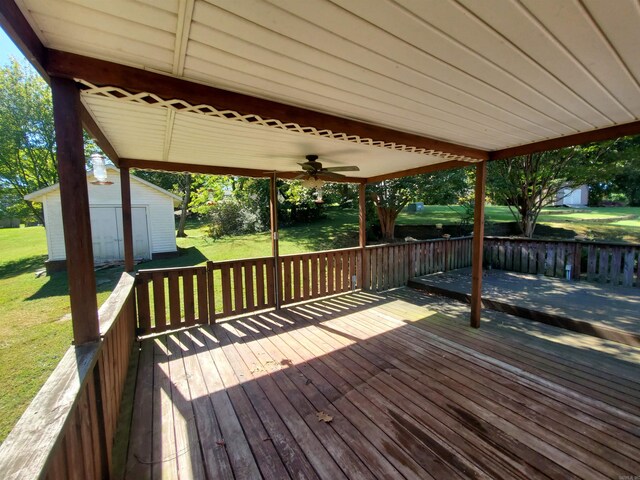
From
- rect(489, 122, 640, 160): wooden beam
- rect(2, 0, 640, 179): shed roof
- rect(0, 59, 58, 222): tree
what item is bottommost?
rect(489, 122, 640, 160): wooden beam

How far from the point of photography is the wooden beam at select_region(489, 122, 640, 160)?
266 cm

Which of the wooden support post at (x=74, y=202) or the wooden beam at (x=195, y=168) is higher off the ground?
the wooden beam at (x=195, y=168)

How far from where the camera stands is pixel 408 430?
203 cm

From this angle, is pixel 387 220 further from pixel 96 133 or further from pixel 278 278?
pixel 96 133

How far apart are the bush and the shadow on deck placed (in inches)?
430

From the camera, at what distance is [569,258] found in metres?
5.67

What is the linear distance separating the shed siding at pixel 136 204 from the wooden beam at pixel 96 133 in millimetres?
7848

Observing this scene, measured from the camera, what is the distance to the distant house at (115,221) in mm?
9445

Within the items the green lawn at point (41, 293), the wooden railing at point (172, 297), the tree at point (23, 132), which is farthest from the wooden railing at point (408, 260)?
the tree at point (23, 132)

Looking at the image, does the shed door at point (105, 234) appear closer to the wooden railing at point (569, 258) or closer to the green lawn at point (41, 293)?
the green lawn at point (41, 293)

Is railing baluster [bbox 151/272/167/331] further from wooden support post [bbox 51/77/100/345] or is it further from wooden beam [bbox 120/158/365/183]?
wooden support post [bbox 51/77/100/345]

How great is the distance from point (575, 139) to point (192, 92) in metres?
3.73

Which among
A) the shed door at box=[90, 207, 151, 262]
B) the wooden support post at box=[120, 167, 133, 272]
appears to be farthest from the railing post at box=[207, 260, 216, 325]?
the shed door at box=[90, 207, 151, 262]

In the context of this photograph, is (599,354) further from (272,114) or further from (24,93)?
(24,93)
